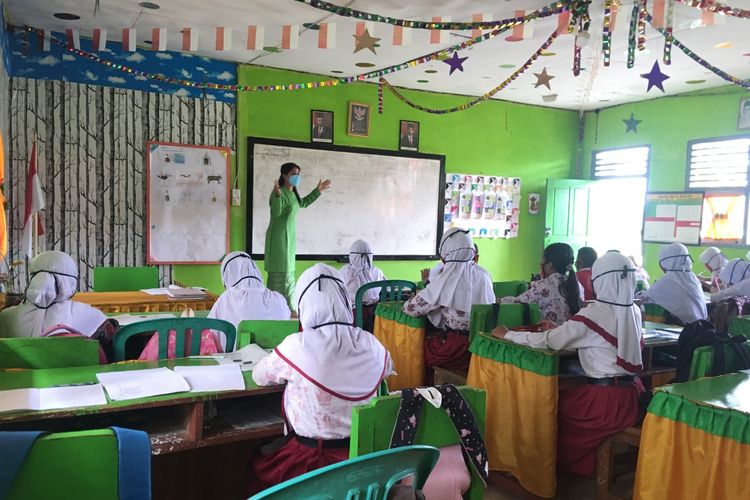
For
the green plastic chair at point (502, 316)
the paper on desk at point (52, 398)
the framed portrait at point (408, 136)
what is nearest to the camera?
the paper on desk at point (52, 398)

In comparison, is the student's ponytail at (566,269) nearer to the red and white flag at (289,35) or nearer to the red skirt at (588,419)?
the red skirt at (588,419)

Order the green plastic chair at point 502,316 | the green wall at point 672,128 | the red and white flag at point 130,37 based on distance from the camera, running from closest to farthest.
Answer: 1. the green plastic chair at point 502,316
2. the red and white flag at point 130,37
3. the green wall at point 672,128

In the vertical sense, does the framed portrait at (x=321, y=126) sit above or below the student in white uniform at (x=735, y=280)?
above

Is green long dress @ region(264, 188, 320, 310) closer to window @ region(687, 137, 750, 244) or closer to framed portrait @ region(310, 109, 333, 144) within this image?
framed portrait @ region(310, 109, 333, 144)

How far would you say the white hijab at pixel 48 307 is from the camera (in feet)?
8.75

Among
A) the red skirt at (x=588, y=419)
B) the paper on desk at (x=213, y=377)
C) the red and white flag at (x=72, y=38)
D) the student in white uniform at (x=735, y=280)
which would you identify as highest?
the red and white flag at (x=72, y=38)

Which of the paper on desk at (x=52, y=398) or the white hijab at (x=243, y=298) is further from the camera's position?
the white hijab at (x=243, y=298)

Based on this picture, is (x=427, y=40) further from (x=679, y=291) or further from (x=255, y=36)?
(x=679, y=291)

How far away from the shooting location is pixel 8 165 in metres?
5.08

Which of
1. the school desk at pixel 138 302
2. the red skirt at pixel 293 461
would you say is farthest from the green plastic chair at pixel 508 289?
the red skirt at pixel 293 461

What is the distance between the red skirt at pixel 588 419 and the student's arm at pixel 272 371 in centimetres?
161

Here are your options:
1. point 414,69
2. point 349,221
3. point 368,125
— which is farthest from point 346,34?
point 349,221

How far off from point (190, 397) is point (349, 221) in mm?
5140

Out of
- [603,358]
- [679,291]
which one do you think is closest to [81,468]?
[603,358]
